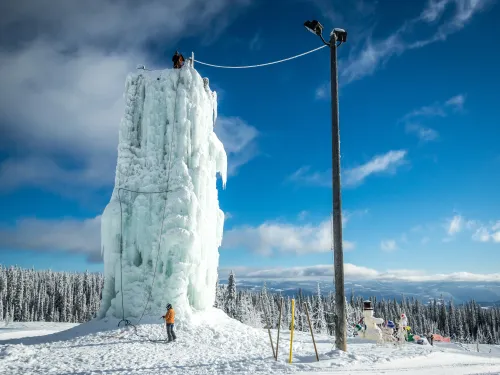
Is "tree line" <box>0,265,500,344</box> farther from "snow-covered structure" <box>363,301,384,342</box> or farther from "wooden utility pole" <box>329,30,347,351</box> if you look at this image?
"wooden utility pole" <box>329,30,347,351</box>

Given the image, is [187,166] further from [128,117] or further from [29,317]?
[29,317]

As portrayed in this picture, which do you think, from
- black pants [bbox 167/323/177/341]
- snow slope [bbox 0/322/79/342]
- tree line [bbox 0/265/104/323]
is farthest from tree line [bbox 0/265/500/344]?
black pants [bbox 167/323/177/341]

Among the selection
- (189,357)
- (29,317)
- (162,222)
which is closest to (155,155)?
(162,222)

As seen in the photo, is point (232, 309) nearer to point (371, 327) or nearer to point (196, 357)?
point (371, 327)

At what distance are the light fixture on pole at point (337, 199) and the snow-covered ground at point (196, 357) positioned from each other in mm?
715

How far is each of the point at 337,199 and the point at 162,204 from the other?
924 centimetres

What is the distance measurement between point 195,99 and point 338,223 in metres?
10.8

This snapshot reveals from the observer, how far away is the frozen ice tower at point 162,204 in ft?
52.6

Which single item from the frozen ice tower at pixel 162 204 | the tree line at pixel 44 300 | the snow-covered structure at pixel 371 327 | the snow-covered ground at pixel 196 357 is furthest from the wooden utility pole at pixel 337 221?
the tree line at pixel 44 300

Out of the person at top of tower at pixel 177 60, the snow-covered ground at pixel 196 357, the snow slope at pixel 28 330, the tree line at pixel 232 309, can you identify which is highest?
the person at top of tower at pixel 177 60

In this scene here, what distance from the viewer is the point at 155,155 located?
1742 centimetres

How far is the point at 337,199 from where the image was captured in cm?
1048

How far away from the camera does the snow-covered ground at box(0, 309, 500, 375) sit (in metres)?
8.53

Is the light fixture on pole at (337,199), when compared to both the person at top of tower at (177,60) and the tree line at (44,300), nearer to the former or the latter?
the person at top of tower at (177,60)
